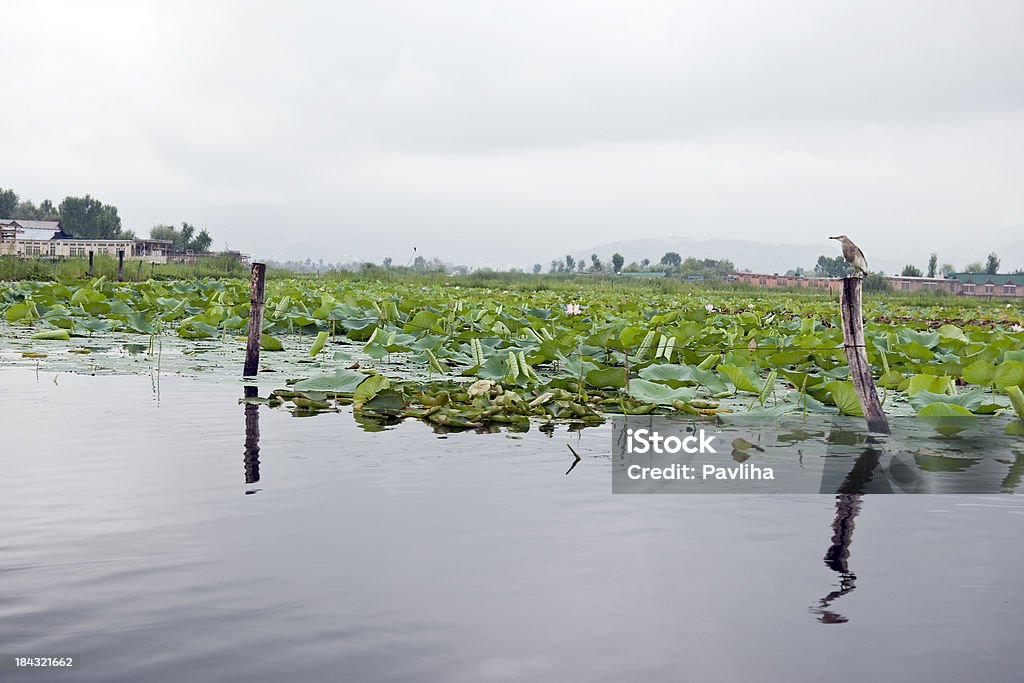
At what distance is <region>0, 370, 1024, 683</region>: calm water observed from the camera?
2.27 m

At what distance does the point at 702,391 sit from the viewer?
666 centimetres

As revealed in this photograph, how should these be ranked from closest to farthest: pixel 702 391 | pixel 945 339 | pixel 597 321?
1. pixel 702 391
2. pixel 945 339
3. pixel 597 321

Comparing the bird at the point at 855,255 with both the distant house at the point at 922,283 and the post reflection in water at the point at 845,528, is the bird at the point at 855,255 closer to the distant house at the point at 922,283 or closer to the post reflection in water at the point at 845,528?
the post reflection in water at the point at 845,528

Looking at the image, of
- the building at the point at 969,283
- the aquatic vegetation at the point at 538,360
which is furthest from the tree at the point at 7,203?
the aquatic vegetation at the point at 538,360

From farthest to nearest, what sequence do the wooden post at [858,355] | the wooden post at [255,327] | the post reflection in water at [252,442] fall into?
the wooden post at [255,327], the wooden post at [858,355], the post reflection in water at [252,442]

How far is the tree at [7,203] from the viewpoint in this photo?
91.4 m

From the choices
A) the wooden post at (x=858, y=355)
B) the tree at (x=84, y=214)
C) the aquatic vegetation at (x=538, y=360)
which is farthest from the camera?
the tree at (x=84, y=214)

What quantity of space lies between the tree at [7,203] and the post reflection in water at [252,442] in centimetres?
9749

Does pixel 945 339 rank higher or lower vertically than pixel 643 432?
higher

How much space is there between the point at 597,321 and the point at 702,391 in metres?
3.69

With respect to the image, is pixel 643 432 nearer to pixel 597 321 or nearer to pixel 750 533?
pixel 750 533

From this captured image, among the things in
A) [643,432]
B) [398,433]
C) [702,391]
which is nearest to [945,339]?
[702,391]
